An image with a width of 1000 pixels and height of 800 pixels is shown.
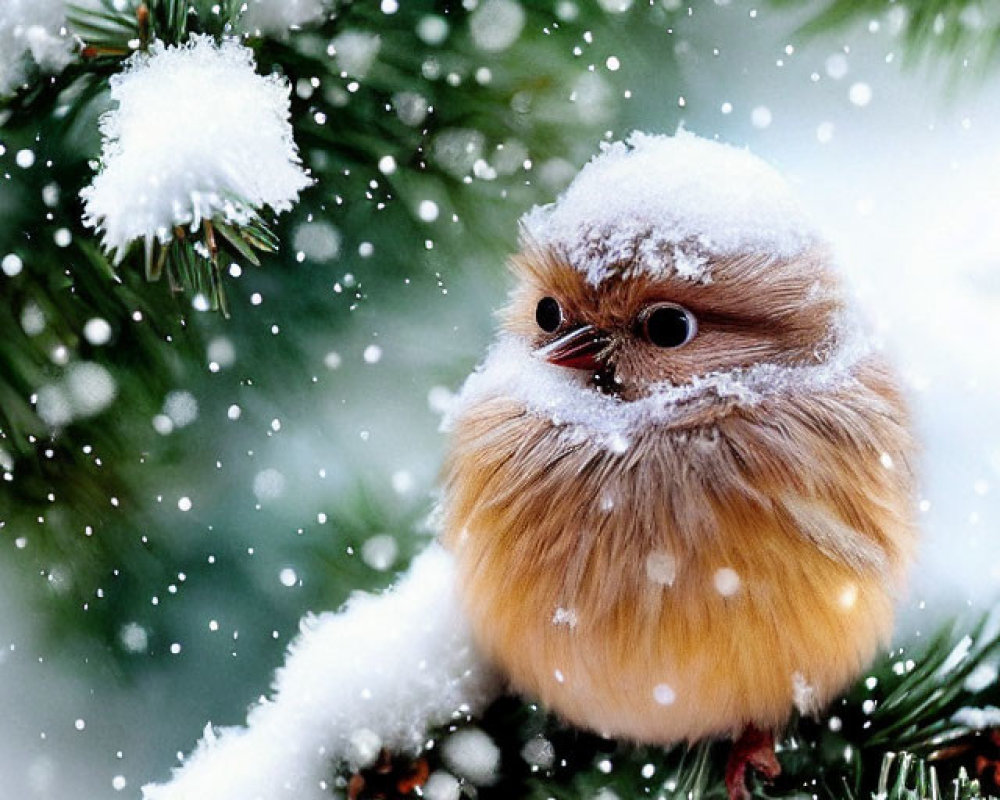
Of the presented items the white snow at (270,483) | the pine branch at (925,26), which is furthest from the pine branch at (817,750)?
the pine branch at (925,26)

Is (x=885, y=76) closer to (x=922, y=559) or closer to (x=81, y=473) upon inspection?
(x=922, y=559)

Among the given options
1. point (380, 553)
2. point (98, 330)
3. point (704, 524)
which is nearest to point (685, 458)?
point (704, 524)

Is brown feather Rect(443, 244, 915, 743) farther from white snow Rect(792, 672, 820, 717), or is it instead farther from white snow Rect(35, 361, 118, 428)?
white snow Rect(35, 361, 118, 428)

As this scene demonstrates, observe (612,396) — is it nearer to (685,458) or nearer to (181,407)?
(685,458)

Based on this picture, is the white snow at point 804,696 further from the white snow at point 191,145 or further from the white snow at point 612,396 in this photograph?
the white snow at point 191,145

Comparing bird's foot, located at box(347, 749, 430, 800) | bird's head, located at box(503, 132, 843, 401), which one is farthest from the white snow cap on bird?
bird's foot, located at box(347, 749, 430, 800)

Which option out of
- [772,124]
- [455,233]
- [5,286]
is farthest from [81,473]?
[772,124]

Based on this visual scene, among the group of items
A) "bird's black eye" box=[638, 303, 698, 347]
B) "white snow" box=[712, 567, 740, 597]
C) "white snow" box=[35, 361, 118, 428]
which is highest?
"white snow" box=[35, 361, 118, 428]
